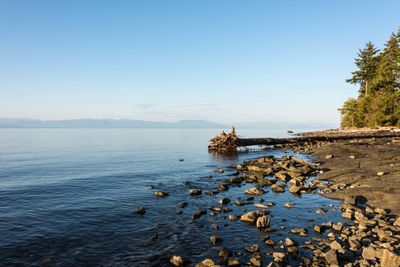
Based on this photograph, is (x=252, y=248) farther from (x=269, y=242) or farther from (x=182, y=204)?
(x=182, y=204)

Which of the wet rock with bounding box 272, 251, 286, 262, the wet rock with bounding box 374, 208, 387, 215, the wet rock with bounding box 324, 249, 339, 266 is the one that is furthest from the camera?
the wet rock with bounding box 374, 208, 387, 215

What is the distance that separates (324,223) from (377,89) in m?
74.4

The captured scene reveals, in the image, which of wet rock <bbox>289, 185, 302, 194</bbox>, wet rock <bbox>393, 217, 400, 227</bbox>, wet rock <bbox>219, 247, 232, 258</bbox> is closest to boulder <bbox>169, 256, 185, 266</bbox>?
wet rock <bbox>219, 247, 232, 258</bbox>

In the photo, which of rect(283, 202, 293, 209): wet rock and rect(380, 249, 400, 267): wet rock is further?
rect(283, 202, 293, 209): wet rock

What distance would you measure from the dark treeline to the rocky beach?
5336 cm

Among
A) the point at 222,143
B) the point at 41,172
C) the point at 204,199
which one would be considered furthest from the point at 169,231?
the point at 222,143

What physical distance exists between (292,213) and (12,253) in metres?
13.5

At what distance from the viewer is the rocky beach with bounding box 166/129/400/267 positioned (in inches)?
408

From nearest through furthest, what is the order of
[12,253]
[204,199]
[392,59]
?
[12,253]
[204,199]
[392,59]

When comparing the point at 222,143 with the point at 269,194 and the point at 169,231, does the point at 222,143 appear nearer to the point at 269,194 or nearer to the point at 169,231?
the point at 269,194

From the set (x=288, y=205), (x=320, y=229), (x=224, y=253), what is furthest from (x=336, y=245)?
(x=288, y=205)

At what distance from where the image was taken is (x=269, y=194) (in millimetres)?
20812

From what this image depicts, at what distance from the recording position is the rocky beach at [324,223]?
1038cm

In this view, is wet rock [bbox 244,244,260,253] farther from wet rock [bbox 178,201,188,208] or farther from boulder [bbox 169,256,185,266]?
wet rock [bbox 178,201,188,208]
